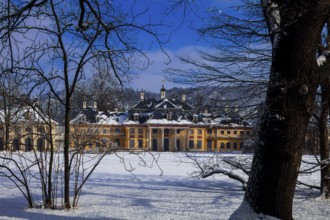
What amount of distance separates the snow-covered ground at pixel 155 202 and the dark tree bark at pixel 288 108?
3.56m

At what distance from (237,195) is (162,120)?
56966mm

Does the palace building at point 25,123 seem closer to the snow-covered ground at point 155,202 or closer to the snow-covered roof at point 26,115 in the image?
the snow-covered roof at point 26,115

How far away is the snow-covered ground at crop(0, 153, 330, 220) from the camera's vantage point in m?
7.64

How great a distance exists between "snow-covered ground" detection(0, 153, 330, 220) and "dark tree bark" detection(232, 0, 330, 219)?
140 inches

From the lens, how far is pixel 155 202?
9.57m

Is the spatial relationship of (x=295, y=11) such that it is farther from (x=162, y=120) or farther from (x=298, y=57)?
(x=162, y=120)

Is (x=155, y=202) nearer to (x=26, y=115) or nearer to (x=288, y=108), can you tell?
(x=26, y=115)

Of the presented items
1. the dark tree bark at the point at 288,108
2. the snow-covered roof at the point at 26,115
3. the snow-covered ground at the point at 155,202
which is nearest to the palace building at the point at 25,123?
the snow-covered roof at the point at 26,115

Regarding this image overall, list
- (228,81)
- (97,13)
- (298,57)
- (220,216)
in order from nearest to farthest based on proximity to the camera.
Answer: (298,57), (97,13), (220,216), (228,81)

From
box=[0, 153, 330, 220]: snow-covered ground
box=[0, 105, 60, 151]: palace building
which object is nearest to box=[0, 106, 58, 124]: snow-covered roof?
box=[0, 105, 60, 151]: palace building

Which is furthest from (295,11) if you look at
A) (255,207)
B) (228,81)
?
(228,81)

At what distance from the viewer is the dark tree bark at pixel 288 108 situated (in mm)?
4082

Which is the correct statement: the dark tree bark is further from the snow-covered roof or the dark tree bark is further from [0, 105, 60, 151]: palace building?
the snow-covered roof

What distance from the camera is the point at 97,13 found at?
17.0 ft
